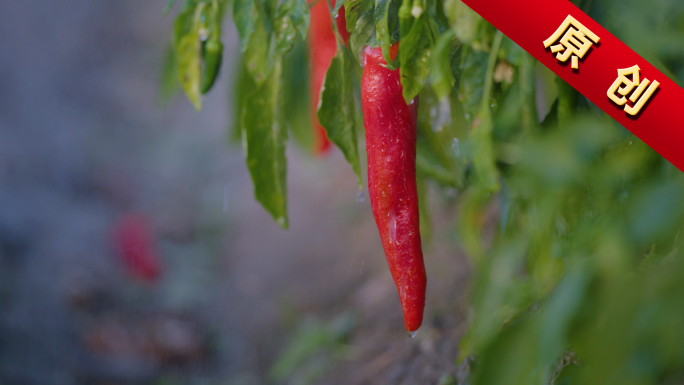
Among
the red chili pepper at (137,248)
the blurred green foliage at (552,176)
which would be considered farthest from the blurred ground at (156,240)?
the blurred green foliage at (552,176)

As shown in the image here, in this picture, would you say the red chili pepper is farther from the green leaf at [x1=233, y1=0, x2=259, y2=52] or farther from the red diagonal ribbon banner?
the red diagonal ribbon banner

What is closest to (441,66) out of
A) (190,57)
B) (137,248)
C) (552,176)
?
(552,176)

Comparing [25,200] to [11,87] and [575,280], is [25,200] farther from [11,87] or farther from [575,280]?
[575,280]

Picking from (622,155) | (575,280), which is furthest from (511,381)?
(622,155)

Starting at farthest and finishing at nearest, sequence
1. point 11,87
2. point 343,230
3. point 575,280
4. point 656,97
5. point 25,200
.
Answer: point 11,87
point 25,200
point 343,230
point 575,280
point 656,97

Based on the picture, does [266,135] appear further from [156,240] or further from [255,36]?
[156,240]

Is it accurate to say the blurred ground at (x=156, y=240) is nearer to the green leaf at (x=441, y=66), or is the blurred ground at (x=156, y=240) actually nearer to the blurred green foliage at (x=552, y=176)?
the blurred green foliage at (x=552, y=176)
